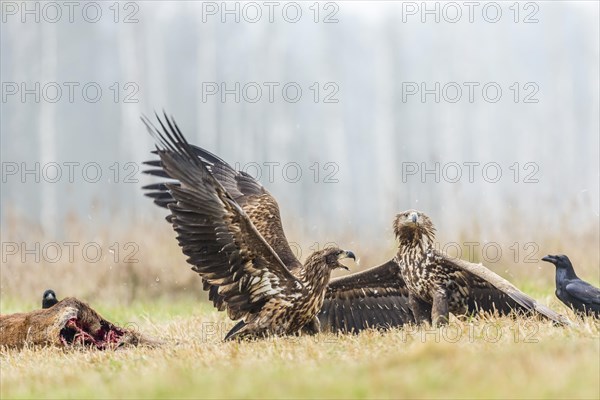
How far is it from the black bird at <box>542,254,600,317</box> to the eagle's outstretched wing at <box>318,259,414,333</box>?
4.12 ft

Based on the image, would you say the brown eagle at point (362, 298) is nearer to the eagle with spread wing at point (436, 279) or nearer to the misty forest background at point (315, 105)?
the eagle with spread wing at point (436, 279)

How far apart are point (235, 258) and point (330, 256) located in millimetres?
752

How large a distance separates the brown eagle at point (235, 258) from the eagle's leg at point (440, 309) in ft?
2.66

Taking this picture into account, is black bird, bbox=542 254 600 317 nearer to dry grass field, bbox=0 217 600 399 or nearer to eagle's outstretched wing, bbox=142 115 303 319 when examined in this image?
dry grass field, bbox=0 217 600 399

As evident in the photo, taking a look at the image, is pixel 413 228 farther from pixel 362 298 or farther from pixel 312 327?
Answer: pixel 312 327

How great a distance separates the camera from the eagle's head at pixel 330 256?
23.5ft

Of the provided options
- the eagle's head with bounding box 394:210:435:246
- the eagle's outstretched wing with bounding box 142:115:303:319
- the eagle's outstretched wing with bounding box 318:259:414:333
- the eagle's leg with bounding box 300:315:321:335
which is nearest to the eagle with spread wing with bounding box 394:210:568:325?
the eagle's head with bounding box 394:210:435:246

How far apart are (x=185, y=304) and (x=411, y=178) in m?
39.8

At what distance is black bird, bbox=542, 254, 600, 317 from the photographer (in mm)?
6938

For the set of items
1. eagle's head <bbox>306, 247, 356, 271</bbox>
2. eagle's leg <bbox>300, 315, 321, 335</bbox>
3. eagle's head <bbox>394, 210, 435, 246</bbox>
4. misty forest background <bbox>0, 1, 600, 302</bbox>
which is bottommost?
eagle's leg <bbox>300, 315, 321, 335</bbox>

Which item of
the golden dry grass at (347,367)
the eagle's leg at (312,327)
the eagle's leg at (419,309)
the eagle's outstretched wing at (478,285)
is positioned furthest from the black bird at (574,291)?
the eagle's leg at (312,327)

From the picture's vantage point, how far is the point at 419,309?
7.69 metres

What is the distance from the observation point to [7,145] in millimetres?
50594

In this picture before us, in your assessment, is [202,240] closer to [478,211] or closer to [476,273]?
[476,273]
